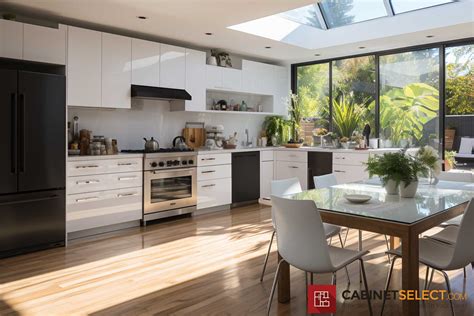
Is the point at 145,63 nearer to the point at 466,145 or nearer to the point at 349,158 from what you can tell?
the point at 349,158

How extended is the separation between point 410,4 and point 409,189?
11.5ft

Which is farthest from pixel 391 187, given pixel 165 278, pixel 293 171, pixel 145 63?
pixel 293 171

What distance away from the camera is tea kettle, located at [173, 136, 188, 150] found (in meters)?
5.98

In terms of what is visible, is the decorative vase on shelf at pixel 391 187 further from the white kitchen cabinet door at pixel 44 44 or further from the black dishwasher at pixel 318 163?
the white kitchen cabinet door at pixel 44 44

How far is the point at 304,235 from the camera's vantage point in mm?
2387

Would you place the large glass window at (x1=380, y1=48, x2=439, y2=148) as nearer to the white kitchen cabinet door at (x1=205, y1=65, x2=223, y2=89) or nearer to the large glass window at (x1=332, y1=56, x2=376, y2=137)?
the large glass window at (x1=332, y1=56, x2=376, y2=137)

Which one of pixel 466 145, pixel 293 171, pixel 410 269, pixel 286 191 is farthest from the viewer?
pixel 293 171

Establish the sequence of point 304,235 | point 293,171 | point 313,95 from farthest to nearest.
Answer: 1. point 313,95
2. point 293,171
3. point 304,235

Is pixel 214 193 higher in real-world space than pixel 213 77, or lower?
lower

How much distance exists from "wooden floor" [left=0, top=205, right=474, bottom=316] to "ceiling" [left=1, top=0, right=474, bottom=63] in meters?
2.52

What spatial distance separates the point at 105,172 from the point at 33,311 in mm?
2221

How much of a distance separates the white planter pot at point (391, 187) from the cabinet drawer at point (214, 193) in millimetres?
3290

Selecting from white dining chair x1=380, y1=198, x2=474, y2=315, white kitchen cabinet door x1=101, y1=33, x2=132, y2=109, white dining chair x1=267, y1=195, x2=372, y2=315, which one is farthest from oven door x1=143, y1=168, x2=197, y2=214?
white dining chair x1=380, y1=198, x2=474, y2=315

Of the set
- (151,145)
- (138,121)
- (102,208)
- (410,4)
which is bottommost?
(102,208)
